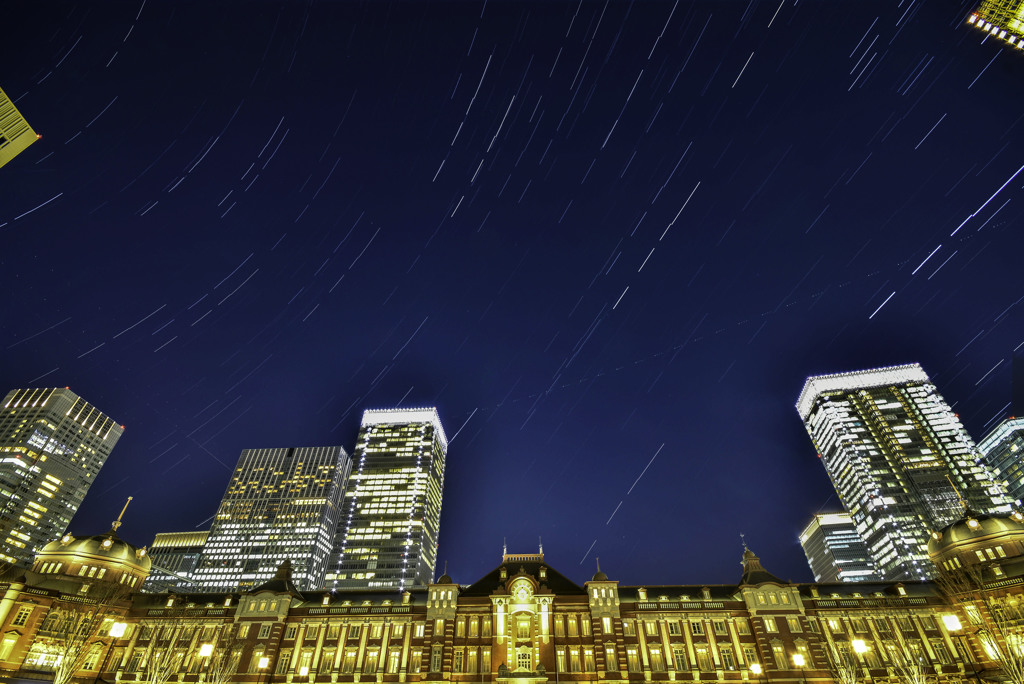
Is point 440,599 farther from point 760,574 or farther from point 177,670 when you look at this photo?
point 760,574

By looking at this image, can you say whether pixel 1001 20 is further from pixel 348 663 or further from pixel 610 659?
pixel 348 663

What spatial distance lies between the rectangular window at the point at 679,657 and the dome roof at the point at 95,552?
71.0 meters

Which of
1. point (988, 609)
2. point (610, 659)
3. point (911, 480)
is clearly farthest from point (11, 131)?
point (911, 480)

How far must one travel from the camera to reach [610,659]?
6019 cm

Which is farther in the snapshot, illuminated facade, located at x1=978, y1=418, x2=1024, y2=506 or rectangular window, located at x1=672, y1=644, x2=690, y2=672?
illuminated facade, located at x1=978, y1=418, x2=1024, y2=506

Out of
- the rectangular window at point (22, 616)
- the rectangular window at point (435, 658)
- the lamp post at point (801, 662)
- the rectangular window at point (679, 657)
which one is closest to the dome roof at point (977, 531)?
the lamp post at point (801, 662)

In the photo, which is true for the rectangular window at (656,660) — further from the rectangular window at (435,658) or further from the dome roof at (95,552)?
the dome roof at (95,552)

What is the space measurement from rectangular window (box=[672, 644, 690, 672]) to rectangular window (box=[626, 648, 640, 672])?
13.4ft

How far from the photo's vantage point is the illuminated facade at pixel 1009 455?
183 metres

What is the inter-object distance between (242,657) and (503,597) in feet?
102

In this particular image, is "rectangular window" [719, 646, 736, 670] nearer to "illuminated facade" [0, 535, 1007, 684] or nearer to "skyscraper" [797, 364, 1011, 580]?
"illuminated facade" [0, 535, 1007, 684]

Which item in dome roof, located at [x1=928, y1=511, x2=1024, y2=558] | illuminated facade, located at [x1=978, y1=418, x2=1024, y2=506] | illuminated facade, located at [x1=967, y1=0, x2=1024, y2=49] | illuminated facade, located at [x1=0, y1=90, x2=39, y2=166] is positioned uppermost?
illuminated facade, located at [x1=978, y1=418, x2=1024, y2=506]

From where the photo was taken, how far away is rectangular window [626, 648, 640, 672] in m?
59.7

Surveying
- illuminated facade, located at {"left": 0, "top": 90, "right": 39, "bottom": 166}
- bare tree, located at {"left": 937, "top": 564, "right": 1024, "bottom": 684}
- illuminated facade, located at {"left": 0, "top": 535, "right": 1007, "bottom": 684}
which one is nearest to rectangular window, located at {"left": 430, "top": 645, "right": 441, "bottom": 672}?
illuminated facade, located at {"left": 0, "top": 535, "right": 1007, "bottom": 684}
